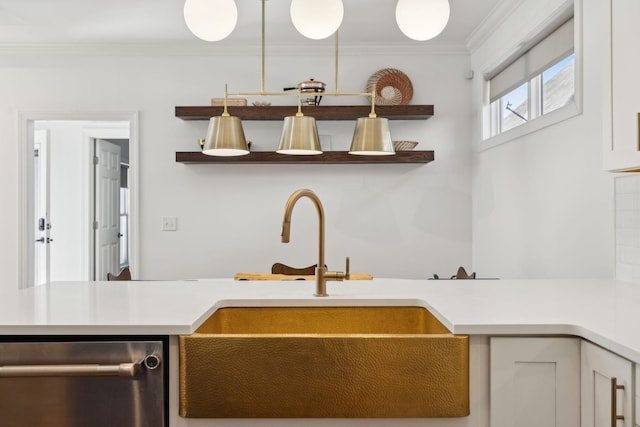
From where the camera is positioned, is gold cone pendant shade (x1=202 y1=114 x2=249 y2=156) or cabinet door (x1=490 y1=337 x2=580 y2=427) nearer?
cabinet door (x1=490 y1=337 x2=580 y2=427)

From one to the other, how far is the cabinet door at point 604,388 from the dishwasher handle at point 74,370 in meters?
1.00

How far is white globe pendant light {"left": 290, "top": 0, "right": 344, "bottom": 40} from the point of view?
180 centimetres

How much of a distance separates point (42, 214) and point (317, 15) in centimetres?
459

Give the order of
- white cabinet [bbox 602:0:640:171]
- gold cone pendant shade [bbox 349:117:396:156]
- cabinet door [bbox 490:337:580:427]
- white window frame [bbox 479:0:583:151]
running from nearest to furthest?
Result: cabinet door [bbox 490:337:580:427] < white cabinet [bbox 602:0:640:171] < gold cone pendant shade [bbox 349:117:396:156] < white window frame [bbox 479:0:583:151]

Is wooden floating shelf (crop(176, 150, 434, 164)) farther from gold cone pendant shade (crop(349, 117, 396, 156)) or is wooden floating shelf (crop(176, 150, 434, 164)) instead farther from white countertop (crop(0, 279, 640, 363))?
white countertop (crop(0, 279, 640, 363))

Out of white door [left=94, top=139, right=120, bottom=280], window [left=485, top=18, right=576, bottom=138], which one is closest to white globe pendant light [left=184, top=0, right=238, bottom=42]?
window [left=485, top=18, right=576, bottom=138]

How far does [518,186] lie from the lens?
3.19 m

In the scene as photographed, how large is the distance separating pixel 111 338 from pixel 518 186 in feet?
8.59

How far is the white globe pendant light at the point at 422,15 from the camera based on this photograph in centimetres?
180

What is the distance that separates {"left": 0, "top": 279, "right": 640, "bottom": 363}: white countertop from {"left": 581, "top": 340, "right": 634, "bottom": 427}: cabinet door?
0.03m

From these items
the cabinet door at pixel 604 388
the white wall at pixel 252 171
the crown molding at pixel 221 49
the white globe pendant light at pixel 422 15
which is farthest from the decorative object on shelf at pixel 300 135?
the crown molding at pixel 221 49

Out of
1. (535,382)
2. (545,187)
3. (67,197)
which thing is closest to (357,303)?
(535,382)

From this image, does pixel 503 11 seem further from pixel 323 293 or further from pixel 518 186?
pixel 323 293

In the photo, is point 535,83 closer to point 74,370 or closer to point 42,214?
point 74,370
